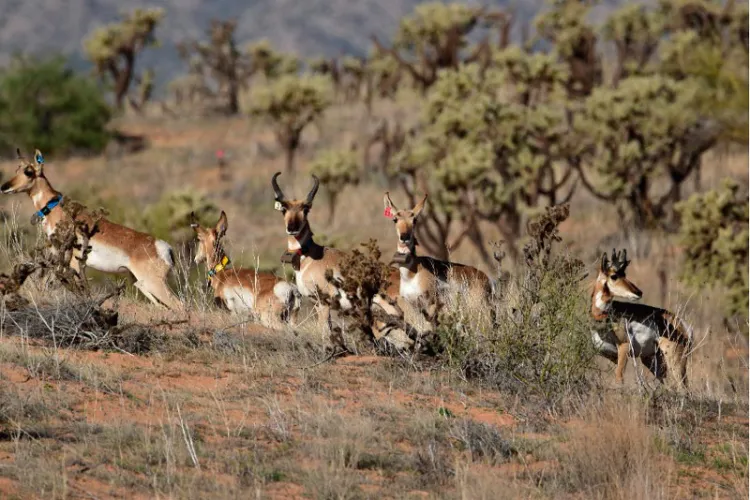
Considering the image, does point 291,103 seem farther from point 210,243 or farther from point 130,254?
point 130,254

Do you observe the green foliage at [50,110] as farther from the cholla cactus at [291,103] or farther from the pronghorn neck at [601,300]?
the pronghorn neck at [601,300]

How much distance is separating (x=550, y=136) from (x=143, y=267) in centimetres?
1638

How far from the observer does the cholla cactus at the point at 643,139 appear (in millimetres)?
25812

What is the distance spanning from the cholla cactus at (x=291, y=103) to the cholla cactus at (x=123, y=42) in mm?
19127

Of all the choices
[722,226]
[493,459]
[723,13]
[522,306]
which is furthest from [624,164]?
[493,459]

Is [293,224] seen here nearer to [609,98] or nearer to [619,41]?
[609,98]

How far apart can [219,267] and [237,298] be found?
0.55 metres

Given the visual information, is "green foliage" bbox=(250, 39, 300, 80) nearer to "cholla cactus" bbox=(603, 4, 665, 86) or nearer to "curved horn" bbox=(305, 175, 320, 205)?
"cholla cactus" bbox=(603, 4, 665, 86)

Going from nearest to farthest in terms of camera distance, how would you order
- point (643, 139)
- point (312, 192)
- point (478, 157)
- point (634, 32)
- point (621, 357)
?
point (621, 357)
point (312, 192)
point (478, 157)
point (643, 139)
point (634, 32)

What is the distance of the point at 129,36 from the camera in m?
56.4

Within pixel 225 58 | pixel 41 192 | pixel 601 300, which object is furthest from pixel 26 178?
pixel 225 58

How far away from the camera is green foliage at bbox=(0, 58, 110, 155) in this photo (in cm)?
4466

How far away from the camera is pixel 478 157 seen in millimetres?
25125

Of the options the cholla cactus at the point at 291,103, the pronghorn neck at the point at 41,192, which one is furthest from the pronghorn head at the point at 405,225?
the cholla cactus at the point at 291,103
